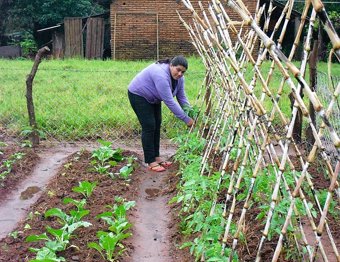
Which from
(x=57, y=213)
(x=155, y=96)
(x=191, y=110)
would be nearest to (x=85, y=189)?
(x=57, y=213)

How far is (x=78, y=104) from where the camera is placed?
845 centimetres

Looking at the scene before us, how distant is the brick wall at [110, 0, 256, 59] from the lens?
1756 cm

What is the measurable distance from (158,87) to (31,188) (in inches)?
66.8

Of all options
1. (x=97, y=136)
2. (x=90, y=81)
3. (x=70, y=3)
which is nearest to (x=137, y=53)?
(x=70, y=3)

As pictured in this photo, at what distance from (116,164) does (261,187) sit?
2753 millimetres

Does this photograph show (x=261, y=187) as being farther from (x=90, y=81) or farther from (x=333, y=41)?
(x=90, y=81)

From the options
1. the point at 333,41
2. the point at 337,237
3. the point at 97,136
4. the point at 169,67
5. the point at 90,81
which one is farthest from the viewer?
the point at 90,81

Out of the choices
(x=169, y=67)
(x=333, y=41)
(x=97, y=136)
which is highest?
(x=333, y=41)

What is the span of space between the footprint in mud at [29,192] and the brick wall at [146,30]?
1278 centimetres

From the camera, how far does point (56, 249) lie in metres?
3.58

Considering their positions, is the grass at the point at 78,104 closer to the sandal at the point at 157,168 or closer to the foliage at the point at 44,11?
the sandal at the point at 157,168

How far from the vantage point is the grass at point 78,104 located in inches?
293

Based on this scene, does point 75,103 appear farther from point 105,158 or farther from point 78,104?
point 105,158

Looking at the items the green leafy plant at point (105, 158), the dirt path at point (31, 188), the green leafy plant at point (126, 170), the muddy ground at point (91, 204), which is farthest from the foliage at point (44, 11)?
the green leafy plant at point (126, 170)
